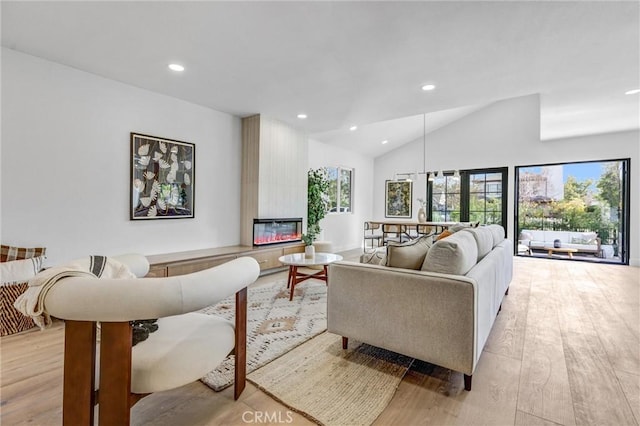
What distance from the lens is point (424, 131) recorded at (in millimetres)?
7770

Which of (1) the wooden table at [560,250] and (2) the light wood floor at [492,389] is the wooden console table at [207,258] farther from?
(1) the wooden table at [560,250]

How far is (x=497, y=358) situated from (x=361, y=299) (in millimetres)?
1118

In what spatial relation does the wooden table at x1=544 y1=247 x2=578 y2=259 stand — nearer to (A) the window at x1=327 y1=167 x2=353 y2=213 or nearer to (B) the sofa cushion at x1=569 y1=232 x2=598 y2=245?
(B) the sofa cushion at x1=569 y1=232 x2=598 y2=245

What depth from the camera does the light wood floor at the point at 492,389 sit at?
1538 millimetres

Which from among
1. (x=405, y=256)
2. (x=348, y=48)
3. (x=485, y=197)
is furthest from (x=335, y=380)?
(x=485, y=197)

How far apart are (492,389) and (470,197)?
6347 mm

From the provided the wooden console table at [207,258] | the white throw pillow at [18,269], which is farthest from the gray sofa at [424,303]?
the white throw pillow at [18,269]

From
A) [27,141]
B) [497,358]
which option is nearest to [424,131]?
[497,358]

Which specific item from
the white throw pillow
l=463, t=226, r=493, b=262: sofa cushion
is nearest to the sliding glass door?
l=463, t=226, r=493, b=262: sofa cushion

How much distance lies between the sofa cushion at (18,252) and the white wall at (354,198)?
461cm

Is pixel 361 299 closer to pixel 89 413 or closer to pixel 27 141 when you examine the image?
pixel 89 413

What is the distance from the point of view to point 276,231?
4949 millimetres

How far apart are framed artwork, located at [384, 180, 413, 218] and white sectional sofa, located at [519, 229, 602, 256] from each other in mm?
2762

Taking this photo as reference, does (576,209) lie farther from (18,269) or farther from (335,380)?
(18,269)
